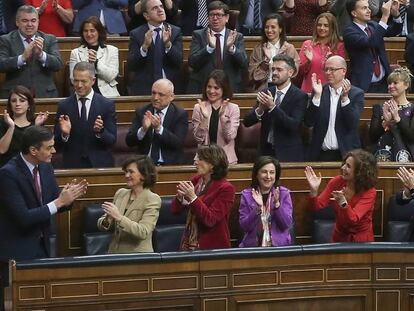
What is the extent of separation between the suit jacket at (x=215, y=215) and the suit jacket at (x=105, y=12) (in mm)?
2362

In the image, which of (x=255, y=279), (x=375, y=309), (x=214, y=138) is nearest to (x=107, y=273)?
(x=255, y=279)

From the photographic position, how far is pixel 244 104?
6996mm

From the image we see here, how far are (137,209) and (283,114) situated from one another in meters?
1.30

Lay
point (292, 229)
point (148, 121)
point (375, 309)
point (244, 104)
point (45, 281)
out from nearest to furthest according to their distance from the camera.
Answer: point (45, 281) → point (375, 309) → point (292, 229) → point (148, 121) → point (244, 104)

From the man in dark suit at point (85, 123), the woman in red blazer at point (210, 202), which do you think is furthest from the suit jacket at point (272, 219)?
the man in dark suit at point (85, 123)

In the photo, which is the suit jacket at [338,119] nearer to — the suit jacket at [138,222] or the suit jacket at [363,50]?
the suit jacket at [363,50]

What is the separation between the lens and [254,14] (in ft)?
26.1

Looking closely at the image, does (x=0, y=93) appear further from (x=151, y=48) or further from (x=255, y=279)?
(x=255, y=279)

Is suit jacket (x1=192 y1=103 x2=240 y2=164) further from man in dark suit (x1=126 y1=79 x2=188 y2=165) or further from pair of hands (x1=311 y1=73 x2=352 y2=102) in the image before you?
pair of hands (x1=311 y1=73 x2=352 y2=102)

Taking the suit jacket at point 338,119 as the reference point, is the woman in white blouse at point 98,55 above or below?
above

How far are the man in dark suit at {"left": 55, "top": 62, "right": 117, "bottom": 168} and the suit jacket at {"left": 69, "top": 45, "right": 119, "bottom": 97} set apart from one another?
0.59m

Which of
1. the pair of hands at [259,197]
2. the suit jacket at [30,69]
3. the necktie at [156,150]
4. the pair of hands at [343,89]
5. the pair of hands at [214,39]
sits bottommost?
the pair of hands at [259,197]

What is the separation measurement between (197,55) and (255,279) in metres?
2.20

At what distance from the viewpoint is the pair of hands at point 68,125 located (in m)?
6.31
